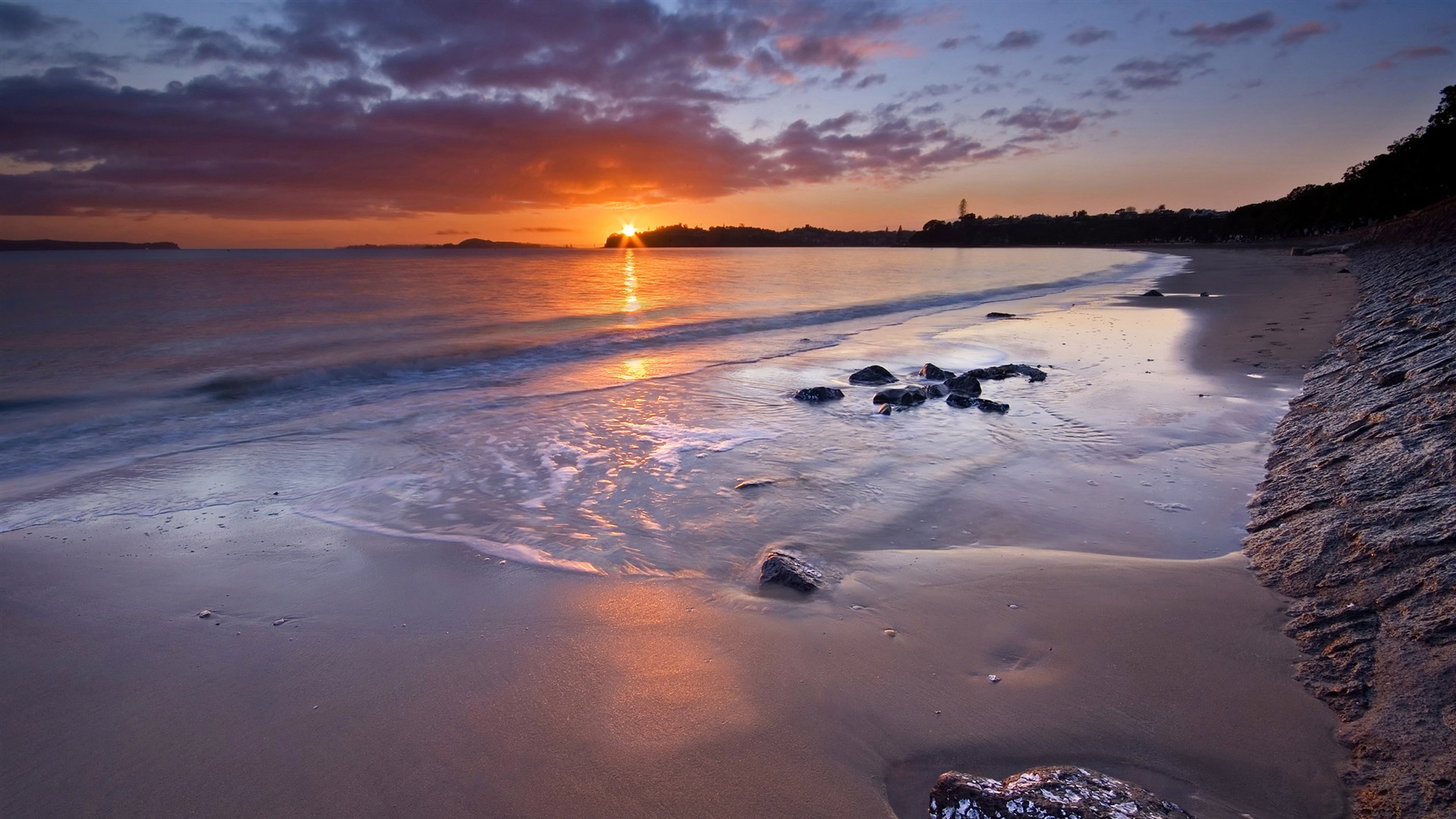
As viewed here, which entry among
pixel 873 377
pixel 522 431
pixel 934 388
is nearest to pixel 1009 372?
pixel 934 388

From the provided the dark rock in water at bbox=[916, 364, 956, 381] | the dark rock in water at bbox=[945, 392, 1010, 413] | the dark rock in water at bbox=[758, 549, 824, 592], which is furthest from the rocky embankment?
the dark rock in water at bbox=[916, 364, 956, 381]

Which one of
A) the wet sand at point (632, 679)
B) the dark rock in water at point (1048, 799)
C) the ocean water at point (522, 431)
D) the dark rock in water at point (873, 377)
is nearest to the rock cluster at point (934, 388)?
the dark rock in water at point (873, 377)

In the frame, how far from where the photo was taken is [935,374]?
34.6ft

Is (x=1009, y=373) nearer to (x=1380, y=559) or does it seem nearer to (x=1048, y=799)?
(x=1380, y=559)

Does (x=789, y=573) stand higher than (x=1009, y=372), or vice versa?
(x=1009, y=372)

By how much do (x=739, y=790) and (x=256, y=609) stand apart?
3130mm

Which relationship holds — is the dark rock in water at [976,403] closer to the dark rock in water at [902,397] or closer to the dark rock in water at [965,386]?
the dark rock in water at [965,386]

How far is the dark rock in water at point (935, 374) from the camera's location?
1044 cm

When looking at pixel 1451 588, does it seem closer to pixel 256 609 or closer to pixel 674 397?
pixel 256 609

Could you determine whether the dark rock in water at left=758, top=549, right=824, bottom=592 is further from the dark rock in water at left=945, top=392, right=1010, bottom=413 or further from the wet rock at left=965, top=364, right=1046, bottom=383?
the wet rock at left=965, top=364, right=1046, bottom=383

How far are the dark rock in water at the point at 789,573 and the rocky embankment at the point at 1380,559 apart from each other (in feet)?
7.49

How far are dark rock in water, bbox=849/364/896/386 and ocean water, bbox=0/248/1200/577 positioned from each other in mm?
470

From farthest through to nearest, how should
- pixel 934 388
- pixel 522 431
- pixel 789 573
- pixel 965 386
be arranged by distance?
pixel 934 388 → pixel 965 386 → pixel 522 431 → pixel 789 573

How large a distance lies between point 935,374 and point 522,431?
6.45 m
